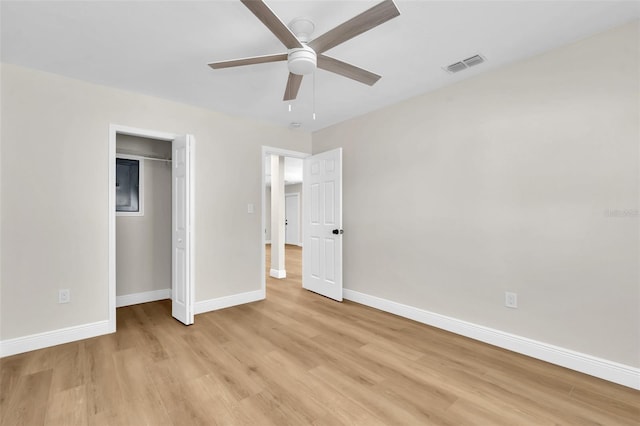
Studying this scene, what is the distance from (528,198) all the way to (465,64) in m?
1.31

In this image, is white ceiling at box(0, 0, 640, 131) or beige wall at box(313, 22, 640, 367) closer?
white ceiling at box(0, 0, 640, 131)

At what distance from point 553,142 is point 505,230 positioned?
2.69 ft

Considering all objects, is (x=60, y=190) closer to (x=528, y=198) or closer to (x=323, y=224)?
(x=323, y=224)

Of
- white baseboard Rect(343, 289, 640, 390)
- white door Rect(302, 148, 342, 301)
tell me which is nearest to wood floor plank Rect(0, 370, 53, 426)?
white door Rect(302, 148, 342, 301)

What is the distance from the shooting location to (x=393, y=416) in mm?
1786

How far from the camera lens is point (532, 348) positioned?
251cm

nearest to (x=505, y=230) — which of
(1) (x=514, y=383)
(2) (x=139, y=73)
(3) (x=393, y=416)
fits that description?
(1) (x=514, y=383)

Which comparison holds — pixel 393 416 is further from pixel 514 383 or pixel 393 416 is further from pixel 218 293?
pixel 218 293

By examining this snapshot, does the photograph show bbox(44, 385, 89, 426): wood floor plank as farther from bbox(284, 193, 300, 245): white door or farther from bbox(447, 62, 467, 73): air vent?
bbox(284, 193, 300, 245): white door

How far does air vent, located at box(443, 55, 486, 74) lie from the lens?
8.34ft

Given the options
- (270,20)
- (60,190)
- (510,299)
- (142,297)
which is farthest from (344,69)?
(142,297)

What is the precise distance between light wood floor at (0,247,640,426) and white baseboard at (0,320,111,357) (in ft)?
0.28

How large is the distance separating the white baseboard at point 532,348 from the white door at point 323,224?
92cm

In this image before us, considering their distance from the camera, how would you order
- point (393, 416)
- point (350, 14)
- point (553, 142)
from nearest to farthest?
point (393, 416)
point (350, 14)
point (553, 142)
